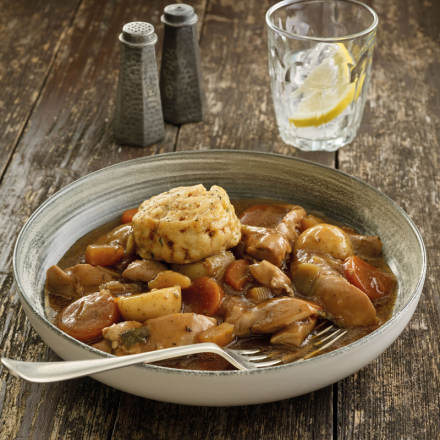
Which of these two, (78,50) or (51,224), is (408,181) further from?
(78,50)

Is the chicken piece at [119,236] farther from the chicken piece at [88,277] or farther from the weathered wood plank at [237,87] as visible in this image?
the weathered wood plank at [237,87]

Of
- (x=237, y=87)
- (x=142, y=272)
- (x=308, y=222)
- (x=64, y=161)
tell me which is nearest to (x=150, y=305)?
(x=142, y=272)

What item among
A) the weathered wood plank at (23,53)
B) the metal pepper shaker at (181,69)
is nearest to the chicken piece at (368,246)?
the metal pepper shaker at (181,69)

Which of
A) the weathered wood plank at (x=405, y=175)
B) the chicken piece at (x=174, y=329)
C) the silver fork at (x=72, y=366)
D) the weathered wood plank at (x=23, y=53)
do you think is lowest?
the weathered wood plank at (x=405, y=175)

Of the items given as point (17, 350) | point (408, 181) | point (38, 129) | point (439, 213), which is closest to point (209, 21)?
point (38, 129)

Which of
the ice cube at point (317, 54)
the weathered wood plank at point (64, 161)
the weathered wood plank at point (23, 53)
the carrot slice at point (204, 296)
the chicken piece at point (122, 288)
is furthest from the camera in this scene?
the weathered wood plank at point (23, 53)

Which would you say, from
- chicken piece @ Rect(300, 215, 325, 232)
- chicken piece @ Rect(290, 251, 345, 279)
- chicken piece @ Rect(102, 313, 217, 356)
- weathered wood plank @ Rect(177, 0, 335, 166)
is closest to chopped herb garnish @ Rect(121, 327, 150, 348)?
chicken piece @ Rect(102, 313, 217, 356)
